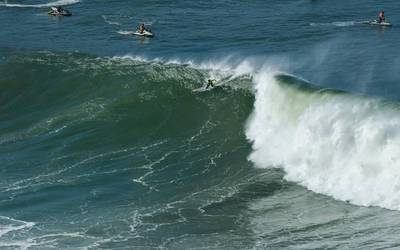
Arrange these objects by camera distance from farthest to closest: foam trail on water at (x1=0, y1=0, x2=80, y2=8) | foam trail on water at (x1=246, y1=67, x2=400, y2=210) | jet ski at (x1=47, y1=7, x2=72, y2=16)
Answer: foam trail on water at (x1=0, y1=0, x2=80, y2=8), jet ski at (x1=47, y1=7, x2=72, y2=16), foam trail on water at (x1=246, y1=67, x2=400, y2=210)

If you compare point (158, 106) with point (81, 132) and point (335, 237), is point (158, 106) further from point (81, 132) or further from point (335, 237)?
point (335, 237)

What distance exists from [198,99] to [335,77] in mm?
8953

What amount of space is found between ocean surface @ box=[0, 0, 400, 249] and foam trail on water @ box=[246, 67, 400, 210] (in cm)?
7

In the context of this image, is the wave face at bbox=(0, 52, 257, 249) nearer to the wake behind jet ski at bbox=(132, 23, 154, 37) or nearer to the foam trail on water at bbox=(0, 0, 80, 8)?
the wake behind jet ski at bbox=(132, 23, 154, 37)

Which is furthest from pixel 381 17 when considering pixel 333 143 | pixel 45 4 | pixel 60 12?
pixel 45 4

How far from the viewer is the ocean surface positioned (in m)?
33.2

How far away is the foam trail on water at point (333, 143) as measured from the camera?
115 ft

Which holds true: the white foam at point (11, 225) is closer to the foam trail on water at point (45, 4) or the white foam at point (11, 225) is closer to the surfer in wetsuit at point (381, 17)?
the surfer in wetsuit at point (381, 17)

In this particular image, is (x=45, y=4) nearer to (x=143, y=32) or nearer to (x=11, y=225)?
(x=143, y=32)

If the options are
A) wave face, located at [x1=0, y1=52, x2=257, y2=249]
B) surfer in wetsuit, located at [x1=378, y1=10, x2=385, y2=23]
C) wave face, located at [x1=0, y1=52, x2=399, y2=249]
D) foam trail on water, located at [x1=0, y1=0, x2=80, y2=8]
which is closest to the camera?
wave face, located at [x1=0, y1=52, x2=399, y2=249]

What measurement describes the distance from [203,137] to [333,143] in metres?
8.57

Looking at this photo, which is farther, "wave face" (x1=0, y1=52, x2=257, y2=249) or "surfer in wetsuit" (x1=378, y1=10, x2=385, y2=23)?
"surfer in wetsuit" (x1=378, y1=10, x2=385, y2=23)

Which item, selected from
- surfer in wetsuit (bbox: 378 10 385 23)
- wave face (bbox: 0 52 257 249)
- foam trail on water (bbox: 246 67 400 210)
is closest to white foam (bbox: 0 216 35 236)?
wave face (bbox: 0 52 257 249)

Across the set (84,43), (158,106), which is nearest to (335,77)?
(158,106)
